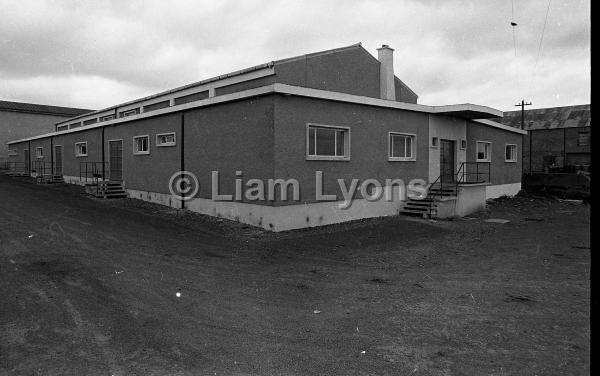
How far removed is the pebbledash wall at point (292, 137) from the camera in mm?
12109

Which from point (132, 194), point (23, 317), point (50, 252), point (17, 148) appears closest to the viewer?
point (23, 317)

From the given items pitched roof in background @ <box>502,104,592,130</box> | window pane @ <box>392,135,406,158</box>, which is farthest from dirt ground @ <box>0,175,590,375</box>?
pitched roof in background @ <box>502,104,592,130</box>

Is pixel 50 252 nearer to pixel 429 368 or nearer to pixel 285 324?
pixel 285 324

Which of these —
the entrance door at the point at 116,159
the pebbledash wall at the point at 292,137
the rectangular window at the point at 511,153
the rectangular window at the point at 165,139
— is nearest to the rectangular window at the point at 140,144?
the pebbledash wall at the point at 292,137

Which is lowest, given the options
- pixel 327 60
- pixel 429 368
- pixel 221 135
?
pixel 429 368

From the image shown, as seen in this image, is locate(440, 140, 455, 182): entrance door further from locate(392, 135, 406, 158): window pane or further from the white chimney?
the white chimney

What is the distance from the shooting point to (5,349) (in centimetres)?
420

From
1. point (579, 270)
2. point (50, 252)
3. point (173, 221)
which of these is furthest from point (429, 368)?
point (173, 221)

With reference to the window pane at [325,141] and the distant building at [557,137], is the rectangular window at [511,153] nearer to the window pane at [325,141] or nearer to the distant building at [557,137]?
the window pane at [325,141]

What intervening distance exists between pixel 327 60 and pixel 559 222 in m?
12.1

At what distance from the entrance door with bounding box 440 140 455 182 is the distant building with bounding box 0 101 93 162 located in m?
40.7

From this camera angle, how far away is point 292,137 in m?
12.2

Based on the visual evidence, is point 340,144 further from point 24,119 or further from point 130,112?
point 24,119

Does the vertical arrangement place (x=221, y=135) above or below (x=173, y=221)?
above
